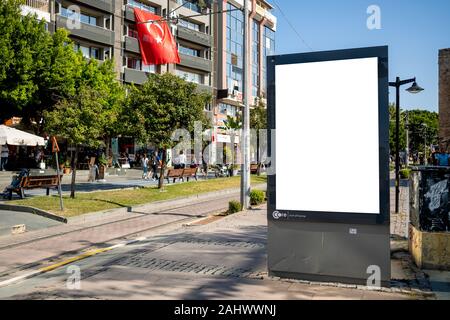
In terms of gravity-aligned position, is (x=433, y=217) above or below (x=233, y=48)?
below

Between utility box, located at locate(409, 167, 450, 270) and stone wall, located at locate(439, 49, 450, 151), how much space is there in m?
22.9

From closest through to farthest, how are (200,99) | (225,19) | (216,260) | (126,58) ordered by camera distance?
(216,260), (200,99), (126,58), (225,19)

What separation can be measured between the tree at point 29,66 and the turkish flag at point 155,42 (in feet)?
16.9

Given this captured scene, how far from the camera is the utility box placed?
6219mm

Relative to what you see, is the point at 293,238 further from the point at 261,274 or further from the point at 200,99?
the point at 200,99

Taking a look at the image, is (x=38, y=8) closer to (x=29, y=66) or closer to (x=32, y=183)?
(x=29, y=66)

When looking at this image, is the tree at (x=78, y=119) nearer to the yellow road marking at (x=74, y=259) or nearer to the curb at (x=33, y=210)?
the curb at (x=33, y=210)

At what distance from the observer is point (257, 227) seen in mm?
10352

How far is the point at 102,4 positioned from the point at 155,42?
861 cm

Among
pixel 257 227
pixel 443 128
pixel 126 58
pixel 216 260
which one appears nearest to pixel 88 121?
pixel 257 227

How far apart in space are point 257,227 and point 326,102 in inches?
221

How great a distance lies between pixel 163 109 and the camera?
61.3 feet

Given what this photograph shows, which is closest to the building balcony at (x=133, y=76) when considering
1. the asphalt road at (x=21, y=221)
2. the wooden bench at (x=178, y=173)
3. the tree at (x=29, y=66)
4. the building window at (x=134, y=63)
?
the building window at (x=134, y=63)

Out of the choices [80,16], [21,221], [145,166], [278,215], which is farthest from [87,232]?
[80,16]
